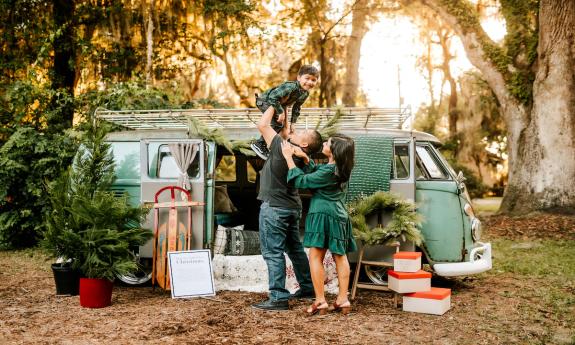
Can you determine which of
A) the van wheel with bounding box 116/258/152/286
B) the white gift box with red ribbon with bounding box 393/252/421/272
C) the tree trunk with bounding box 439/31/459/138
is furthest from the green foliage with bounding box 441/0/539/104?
the tree trunk with bounding box 439/31/459/138

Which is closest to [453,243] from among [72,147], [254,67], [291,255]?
[291,255]

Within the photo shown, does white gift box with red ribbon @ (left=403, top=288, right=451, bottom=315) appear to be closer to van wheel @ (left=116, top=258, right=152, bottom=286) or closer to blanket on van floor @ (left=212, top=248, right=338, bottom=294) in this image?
blanket on van floor @ (left=212, top=248, right=338, bottom=294)

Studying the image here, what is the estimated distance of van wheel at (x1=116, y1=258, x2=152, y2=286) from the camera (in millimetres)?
7621

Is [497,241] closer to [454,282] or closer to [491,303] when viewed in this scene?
[454,282]

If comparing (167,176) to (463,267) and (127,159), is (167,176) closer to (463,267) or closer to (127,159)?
(127,159)

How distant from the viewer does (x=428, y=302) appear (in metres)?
6.25

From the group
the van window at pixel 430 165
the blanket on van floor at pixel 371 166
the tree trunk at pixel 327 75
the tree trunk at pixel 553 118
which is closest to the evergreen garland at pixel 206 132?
the blanket on van floor at pixel 371 166

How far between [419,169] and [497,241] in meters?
5.74

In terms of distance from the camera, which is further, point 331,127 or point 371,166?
point 331,127

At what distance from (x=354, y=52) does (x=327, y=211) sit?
40.7 ft

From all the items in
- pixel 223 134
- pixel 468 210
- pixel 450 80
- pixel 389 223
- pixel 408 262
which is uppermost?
pixel 450 80

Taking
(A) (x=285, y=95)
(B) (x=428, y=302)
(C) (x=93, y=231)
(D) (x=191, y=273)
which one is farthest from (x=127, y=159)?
(B) (x=428, y=302)

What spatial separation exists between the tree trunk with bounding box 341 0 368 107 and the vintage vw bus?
9.65 m

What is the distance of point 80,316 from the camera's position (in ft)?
19.9
